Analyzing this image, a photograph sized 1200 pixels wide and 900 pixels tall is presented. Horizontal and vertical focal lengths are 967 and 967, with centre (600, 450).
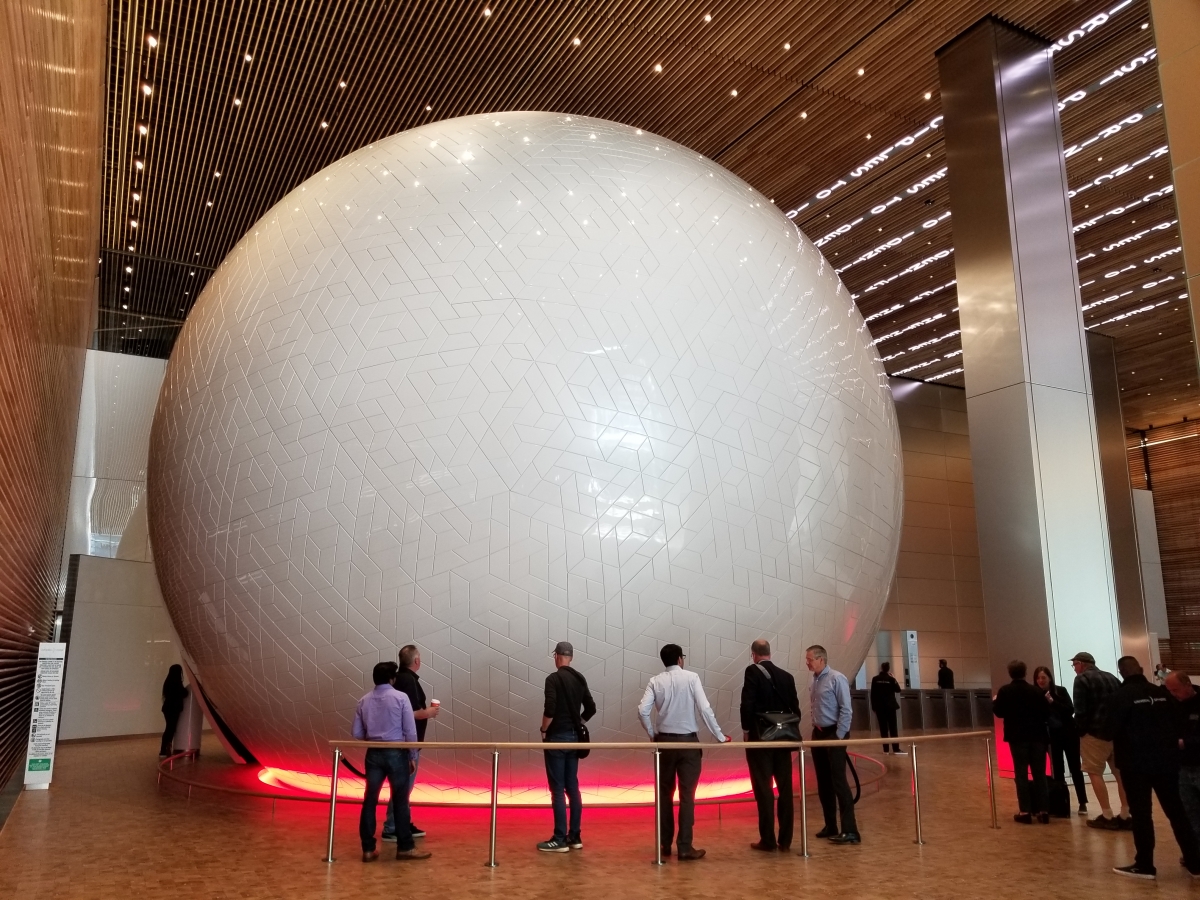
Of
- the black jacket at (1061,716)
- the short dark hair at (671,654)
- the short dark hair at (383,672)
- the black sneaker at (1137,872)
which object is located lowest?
the black sneaker at (1137,872)

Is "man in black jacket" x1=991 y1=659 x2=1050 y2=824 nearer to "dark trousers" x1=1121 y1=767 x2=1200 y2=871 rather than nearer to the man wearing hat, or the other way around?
the man wearing hat

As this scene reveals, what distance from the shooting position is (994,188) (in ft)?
39.2

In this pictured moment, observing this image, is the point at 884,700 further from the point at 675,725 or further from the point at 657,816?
the point at 657,816

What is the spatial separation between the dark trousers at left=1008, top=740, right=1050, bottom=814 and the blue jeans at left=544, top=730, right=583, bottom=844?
3838 millimetres

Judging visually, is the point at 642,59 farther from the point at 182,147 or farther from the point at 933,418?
the point at 933,418

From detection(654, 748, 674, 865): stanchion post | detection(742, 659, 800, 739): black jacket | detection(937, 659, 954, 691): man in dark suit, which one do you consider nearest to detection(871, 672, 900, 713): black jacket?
detection(937, 659, 954, 691): man in dark suit

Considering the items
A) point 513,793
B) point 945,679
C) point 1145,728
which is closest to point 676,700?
point 513,793

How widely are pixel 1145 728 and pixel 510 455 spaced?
4.83 metres

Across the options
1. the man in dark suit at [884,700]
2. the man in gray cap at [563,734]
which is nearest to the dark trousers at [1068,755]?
the man in gray cap at [563,734]

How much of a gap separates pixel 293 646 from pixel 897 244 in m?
15.0

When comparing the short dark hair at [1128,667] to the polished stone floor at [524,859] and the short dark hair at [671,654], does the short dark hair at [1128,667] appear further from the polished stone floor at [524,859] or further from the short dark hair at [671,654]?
the short dark hair at [671,654]

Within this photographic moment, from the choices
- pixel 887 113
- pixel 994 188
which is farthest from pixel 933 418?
pixel 994 188

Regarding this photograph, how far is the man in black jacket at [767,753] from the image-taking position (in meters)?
6.73

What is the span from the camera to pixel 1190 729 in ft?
19.3
